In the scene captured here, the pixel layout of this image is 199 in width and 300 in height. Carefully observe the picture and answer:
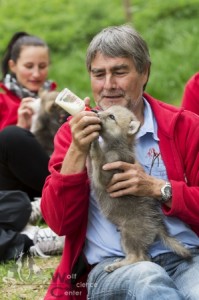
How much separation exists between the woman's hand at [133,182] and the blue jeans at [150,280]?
0.33 metres

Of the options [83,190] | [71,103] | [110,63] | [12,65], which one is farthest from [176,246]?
[12,65]

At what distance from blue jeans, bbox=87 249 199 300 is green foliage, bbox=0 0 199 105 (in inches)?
215

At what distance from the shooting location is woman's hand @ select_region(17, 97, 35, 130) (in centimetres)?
533

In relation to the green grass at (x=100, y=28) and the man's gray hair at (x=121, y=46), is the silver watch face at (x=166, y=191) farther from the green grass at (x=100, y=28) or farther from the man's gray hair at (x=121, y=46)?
the green grass at (x=100, y=28)

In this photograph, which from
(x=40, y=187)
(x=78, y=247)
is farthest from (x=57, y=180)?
(x=40, y=187)

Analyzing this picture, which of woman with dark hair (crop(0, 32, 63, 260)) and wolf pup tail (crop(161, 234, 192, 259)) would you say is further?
woman with dark hair (crop(0, 32, 63, 260))

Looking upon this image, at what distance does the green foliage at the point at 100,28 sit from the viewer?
28.8 ft

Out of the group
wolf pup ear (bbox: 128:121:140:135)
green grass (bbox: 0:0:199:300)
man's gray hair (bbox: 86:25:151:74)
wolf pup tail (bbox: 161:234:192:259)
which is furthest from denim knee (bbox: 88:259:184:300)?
green grass (bbox: 0:0:199:300)

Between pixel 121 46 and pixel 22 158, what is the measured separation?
5.69 feet

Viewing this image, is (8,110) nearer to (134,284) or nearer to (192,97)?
→ (192,97)

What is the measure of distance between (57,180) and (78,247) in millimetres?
386

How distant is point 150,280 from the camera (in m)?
2.75

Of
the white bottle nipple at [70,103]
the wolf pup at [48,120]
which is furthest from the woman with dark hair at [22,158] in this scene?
the white bottle nipple at [70,103]

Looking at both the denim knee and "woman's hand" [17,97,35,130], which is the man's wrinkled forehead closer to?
the denim knee
